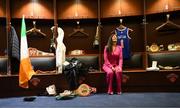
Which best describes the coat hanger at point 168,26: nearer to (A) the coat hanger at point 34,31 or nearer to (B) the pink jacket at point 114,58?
(B) the pink jacket at point 114,58

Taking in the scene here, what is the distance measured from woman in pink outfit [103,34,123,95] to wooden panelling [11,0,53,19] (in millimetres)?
1787

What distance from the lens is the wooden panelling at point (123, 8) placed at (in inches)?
282

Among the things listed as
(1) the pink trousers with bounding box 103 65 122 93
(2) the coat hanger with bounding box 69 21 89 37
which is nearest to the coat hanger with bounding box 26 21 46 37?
(2) the coat hanger with bounding box 69 21 89 37

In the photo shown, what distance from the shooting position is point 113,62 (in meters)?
6.59

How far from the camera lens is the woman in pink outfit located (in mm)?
6242

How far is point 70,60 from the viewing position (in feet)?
21.6

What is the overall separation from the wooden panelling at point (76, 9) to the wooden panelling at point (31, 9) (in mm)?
319

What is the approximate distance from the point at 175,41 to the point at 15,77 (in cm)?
400

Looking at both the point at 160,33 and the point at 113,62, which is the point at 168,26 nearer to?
the point at 160,33

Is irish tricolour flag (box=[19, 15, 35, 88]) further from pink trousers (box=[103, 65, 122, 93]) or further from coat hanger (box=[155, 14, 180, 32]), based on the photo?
coat hanger (box=[155, 14, 180, 32])

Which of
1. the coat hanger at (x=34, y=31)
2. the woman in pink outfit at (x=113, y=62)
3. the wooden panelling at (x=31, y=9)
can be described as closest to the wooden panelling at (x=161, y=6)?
the woman in pink outfit at (x=113, y=62)

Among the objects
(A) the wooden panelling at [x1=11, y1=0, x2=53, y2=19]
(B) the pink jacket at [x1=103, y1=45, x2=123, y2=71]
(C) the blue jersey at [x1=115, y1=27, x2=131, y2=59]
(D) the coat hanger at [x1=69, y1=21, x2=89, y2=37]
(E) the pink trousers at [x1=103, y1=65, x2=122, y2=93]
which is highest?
(A) the wooden panelling at [x1=11, y1=0, x2=53, y2=19]

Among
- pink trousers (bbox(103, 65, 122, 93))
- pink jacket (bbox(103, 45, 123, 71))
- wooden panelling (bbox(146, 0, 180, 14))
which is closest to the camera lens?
pink trousers (bbox(103, 65, 122, 93))

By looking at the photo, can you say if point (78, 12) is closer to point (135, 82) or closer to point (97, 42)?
point (97, 42)
